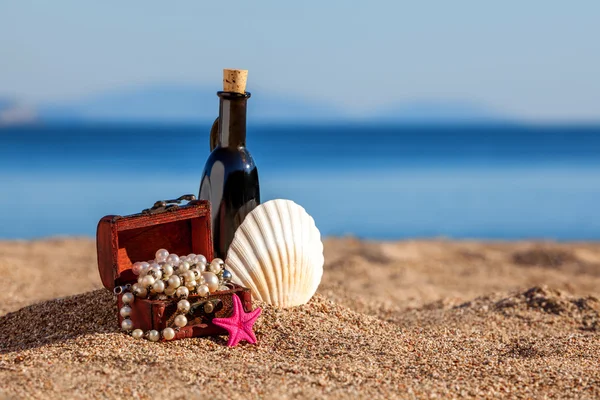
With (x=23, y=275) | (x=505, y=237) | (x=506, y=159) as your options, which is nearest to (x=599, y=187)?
(x=505, y=237)

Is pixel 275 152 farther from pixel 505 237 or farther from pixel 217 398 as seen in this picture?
pixel 217 398

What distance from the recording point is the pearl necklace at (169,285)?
3.17 meters

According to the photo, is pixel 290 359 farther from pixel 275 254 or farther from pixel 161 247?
pixel 161 247

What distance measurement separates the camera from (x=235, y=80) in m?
3.71

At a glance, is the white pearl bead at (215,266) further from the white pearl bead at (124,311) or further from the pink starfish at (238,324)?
the white pearl bead at (124,311)

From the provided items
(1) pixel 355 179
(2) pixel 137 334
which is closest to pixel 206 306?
(2) pixel 137 334

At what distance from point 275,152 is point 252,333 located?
29.8m

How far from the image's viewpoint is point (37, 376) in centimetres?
273

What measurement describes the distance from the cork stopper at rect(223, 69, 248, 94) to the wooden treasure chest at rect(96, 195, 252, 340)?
630 millimetres

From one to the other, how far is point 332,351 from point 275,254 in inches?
23.5

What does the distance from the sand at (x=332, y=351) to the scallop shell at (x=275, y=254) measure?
0.12 metres

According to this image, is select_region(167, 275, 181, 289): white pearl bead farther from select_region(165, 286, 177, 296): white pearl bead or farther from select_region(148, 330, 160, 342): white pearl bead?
select_region(148, 330, 160, 342): white pearl bead

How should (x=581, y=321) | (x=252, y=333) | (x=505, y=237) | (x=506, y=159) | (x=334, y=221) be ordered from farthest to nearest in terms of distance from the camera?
1. (x=506, y=159)
2. (x=334, y=221)
3. (x=505, y=237)
4. (x=581, y=321)
5. (x=252, y=333)

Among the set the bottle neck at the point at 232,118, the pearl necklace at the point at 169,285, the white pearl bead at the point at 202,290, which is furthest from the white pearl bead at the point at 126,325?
the bottle neck at the point at 232,118
